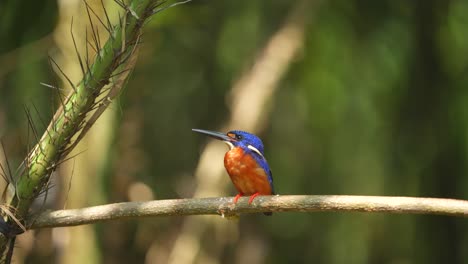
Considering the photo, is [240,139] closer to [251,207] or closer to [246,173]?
[246,173]

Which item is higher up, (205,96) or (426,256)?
(205,96)

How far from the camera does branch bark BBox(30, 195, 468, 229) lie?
181 centimetres

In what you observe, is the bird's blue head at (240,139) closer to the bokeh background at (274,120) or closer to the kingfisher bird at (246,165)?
the kingfisher bird at (246,165)

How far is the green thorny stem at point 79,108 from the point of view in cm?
186

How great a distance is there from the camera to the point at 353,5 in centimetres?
518

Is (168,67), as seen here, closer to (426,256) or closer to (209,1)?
(209,1)

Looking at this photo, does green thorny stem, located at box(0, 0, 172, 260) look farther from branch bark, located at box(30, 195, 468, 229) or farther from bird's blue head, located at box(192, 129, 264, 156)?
bird's blue head, located at box(192, 129, 264, 156)

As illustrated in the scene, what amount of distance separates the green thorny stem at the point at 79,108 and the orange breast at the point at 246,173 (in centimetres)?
110

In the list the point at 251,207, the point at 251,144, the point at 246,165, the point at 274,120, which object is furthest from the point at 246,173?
the point at 274,120

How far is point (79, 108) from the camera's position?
6.31ft

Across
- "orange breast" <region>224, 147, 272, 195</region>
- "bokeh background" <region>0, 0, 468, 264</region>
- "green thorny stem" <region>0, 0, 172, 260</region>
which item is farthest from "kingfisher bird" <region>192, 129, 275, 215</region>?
"green thorny stem" <region>0, 0, 172, 260</region>

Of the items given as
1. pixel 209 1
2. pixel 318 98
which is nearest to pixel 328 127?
pixel 318 98

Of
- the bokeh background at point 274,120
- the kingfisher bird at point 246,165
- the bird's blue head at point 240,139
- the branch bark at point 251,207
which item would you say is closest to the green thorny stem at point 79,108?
the branch bark at point 251,207

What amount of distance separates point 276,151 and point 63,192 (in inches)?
104
